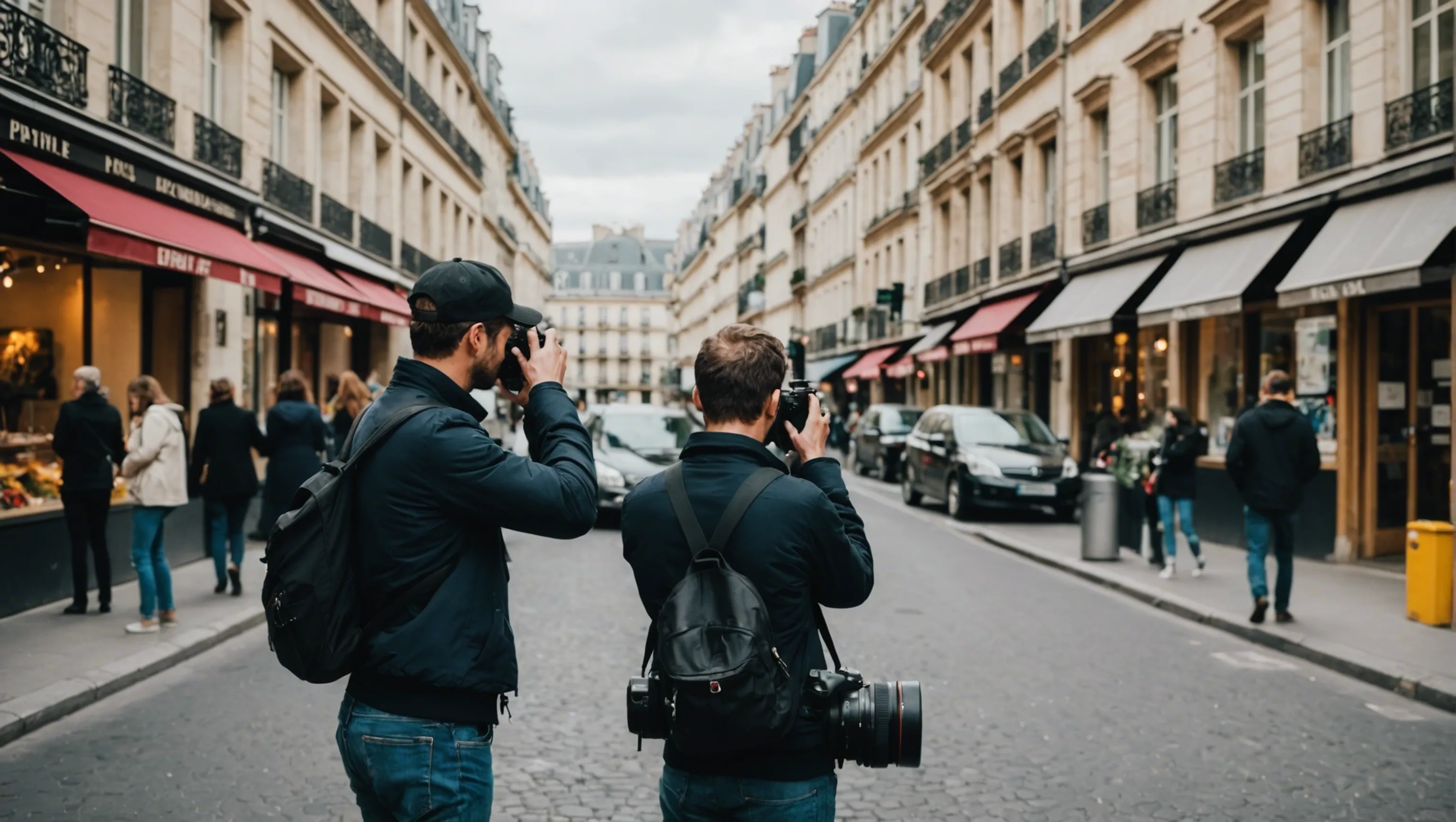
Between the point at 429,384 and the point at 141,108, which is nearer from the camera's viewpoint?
the point at 429,384

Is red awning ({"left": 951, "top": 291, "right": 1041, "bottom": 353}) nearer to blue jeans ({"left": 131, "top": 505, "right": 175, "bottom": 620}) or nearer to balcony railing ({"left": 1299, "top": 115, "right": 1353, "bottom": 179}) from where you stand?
balcony railing ({"left": 1299, "top": 115, "right": 1353, "bottom": 179})

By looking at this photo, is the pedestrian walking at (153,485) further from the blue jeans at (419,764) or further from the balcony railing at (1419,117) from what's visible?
the balcony railing at (1419,117)

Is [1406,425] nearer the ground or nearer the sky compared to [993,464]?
nearer the sky

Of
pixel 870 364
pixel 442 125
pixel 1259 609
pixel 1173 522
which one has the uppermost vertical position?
pixel 442 125

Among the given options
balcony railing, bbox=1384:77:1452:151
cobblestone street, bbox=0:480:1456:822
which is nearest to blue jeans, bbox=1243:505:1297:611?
cobblestone street, bbox=0:480:1456:822

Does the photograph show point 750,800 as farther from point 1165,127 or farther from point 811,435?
point 1165,127

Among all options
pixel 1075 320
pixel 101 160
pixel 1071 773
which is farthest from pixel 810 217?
pixel 1071 773

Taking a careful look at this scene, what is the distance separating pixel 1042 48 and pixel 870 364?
633 inches

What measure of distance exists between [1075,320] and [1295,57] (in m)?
6.02

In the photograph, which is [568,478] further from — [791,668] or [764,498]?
[791,668]

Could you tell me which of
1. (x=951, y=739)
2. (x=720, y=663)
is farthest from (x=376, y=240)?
(x=720, y=663)

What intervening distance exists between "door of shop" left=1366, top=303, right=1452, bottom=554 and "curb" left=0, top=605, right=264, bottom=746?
37.4 feet

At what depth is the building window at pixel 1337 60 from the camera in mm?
13898

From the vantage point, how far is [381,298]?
64.4 ft
